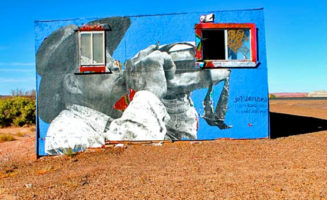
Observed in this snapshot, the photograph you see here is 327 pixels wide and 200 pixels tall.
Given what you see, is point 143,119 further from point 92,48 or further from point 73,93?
point 92,48

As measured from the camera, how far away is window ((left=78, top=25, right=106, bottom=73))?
359 inches

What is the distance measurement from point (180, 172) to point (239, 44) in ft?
15.5

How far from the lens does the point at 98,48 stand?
9.17m

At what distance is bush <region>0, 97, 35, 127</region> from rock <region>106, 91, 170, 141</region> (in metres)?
11.3

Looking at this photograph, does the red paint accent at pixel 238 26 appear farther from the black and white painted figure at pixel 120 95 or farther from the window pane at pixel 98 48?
the window pane at pixel 98 48

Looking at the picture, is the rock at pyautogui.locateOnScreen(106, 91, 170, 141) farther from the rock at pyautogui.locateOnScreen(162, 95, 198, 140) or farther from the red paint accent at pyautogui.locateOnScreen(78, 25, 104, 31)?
the red paint accent at pyautogui.locateOnScreen(78, 25, 104, 31)

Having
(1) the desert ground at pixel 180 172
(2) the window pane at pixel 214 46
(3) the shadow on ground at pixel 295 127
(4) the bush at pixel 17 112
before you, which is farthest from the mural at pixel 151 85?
(4) the bush at pixel 17 112

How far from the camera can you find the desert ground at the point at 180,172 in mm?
4918

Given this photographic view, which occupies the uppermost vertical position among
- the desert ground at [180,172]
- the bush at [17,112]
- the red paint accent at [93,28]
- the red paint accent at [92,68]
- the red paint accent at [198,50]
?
the red paint accent at [93,28]

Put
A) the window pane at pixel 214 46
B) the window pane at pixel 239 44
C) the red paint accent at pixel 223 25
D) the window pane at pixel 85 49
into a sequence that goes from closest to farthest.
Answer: the red paint accent at pixel 223 25
the window pane at pixel 239 44
the window pane at pixel 85 49
the window pane at pixel 214 46

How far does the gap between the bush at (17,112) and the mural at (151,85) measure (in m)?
9.97

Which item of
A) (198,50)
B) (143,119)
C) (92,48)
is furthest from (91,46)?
(198,50)

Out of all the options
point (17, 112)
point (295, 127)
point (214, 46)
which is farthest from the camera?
point (17, 112)

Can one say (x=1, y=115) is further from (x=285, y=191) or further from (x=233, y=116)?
(x=285, y=191)
